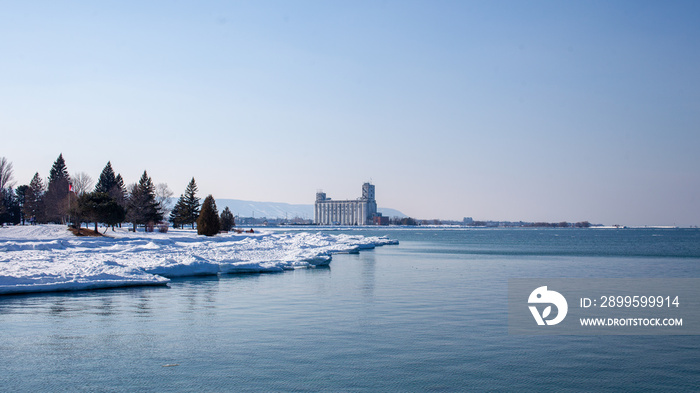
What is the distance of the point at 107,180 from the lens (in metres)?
102

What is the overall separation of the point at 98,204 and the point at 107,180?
4674 centimetres

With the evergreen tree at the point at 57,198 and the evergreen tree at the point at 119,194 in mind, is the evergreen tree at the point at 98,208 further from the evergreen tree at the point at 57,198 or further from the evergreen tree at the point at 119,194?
the evergreen tree at the point at 119,194

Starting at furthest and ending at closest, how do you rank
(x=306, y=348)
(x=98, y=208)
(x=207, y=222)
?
1. (x=207, y=222)
2. (x=98, y=208)
3. (x=306, y=348)

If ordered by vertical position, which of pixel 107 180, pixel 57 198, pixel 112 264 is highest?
pixel 107 180

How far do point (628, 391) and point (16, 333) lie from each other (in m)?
14.8

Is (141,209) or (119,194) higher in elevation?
(119,194)

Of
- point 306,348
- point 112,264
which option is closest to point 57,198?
point 112,264

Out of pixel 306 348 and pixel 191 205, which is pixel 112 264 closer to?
pixel 306 348

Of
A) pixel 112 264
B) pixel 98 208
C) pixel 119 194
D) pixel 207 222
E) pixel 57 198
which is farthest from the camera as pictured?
pixel 119 194

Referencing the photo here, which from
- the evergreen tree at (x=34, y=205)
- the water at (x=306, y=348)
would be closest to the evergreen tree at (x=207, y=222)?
the evergreen tree at (x=34, y=205)

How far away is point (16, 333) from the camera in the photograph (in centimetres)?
1444

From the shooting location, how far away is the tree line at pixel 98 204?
60875mm

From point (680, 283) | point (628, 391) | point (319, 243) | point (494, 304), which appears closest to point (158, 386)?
point (628, 391)

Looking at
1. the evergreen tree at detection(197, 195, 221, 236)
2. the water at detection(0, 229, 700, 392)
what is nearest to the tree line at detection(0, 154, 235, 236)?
the evergreen tree at detection(197, 195, 221, 236)
